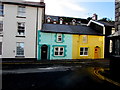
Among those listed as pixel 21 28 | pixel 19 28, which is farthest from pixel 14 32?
pixel 21 28

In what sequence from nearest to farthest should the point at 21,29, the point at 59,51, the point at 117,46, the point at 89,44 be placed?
the point at 117,46
the point at 21,29
the point at 59,51
the point at 89,44

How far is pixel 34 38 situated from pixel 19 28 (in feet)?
9.89

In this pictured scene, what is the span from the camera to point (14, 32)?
19.1 meters

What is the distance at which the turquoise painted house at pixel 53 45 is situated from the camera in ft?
65.6

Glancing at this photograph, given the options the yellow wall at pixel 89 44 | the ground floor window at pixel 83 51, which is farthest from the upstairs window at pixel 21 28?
the ground floor window at pixel 83 51

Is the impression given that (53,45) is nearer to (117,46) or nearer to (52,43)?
(52,43)

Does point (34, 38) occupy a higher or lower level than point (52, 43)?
higher

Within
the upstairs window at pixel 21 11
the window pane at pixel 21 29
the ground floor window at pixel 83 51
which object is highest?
the upstairs window at pixel 21 11

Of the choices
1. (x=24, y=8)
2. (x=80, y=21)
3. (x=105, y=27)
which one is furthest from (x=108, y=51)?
(x=80, y=21)

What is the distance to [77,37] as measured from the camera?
857 inches

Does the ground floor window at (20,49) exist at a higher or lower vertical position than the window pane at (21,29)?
lower

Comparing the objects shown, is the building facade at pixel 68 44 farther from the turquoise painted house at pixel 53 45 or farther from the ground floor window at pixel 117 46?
the ground floor window at pixel 117 46

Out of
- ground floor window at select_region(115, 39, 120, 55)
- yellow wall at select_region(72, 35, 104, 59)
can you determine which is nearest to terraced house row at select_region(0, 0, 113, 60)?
yellow wall at select_region(72, 35, 104, 59)

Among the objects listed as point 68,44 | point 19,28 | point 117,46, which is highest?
point 19,28
